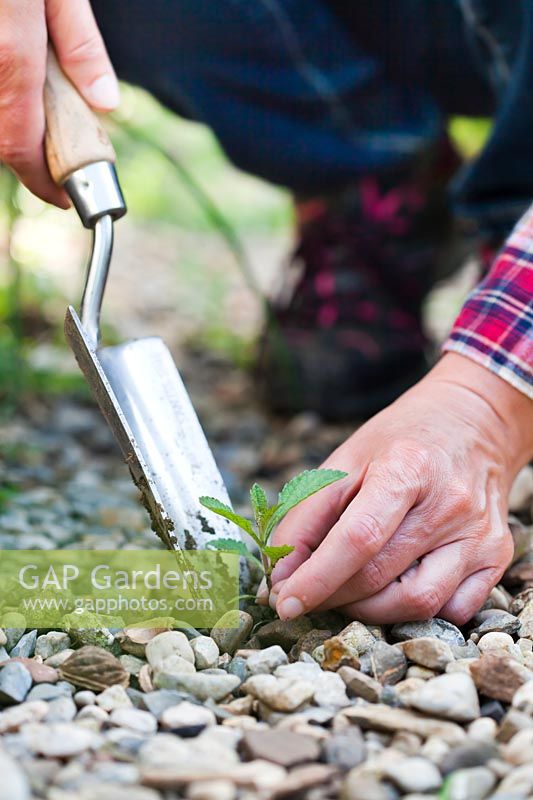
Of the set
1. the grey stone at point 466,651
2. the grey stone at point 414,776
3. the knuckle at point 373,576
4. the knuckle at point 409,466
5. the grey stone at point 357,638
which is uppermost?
the knuckle at point 409,466

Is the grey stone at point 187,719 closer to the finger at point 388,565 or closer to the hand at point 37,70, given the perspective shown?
the finger at point 388,565

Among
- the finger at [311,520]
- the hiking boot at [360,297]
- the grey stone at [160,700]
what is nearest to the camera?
the grey stone at [160,700]

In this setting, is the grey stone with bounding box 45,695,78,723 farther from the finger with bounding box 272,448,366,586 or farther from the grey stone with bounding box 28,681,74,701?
the finger with bounding box 272,448,366,586

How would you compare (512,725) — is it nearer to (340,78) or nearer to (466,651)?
(466,651)

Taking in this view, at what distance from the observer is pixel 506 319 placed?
1.17 m

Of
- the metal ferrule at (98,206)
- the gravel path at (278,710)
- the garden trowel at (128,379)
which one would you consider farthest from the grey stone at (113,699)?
the metal ferrule at (98,206)

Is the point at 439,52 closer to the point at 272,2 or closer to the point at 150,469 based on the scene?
the point at 272,2

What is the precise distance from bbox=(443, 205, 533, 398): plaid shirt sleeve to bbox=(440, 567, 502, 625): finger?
243 millimetres

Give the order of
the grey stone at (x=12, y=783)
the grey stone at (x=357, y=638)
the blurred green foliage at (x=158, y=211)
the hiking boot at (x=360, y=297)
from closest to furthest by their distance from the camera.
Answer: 1. the grey stone at (x=12, y=783)
2. the grey stone at (x=357, y=638)
3. the blurred green foliage at (x=158, y=211)
4. the hiking boot at (x=360, y=297)

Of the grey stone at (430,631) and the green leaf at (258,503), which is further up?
the green leaf at (258,503)

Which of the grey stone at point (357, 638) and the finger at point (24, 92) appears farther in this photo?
the finger at point (24, 92)

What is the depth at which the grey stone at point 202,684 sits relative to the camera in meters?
0.87

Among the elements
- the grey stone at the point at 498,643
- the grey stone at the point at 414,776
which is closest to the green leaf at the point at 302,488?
the grey stone at the point at 498,643

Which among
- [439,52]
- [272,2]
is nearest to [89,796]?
[272,2]
